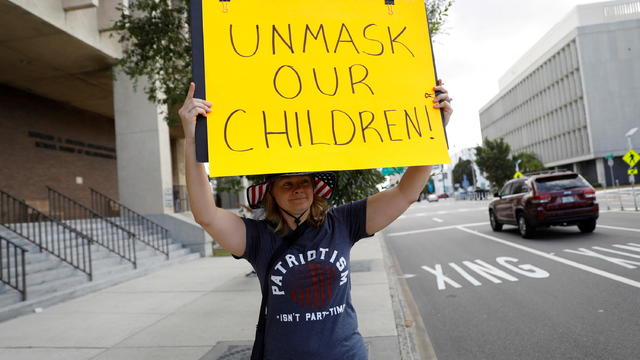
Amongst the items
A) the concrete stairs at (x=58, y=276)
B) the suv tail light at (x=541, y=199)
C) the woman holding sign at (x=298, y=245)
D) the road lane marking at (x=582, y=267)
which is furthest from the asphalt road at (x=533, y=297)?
the concrete stairs at (x=58, y=276)

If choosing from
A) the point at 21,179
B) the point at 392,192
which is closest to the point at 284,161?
the point at 392,192

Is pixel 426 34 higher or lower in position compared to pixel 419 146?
higher

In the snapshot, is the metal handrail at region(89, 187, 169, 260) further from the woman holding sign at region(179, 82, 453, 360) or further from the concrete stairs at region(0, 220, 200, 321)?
the woman holding sign at region(179, 82, 453, 360)

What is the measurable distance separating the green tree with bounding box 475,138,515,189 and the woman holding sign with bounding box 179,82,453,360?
54.4m

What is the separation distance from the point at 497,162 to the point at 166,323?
52586 millimetres

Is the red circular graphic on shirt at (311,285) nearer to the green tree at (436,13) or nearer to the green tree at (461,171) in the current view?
the green tree at (436,13)

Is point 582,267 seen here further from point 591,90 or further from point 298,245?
point 591,90

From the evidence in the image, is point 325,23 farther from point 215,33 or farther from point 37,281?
point 37,281

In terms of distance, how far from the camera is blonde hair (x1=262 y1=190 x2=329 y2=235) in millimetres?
1942

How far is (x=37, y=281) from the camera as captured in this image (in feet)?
24.1

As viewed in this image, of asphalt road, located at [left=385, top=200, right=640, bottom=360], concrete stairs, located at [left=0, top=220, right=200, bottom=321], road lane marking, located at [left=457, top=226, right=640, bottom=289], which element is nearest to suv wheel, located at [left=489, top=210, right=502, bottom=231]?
road lane marking, located at [left=457, top=226, right=640, bottom=289]

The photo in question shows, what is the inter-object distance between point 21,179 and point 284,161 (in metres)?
15.4

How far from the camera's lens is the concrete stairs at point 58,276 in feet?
21.5

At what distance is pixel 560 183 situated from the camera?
11.2 meters
